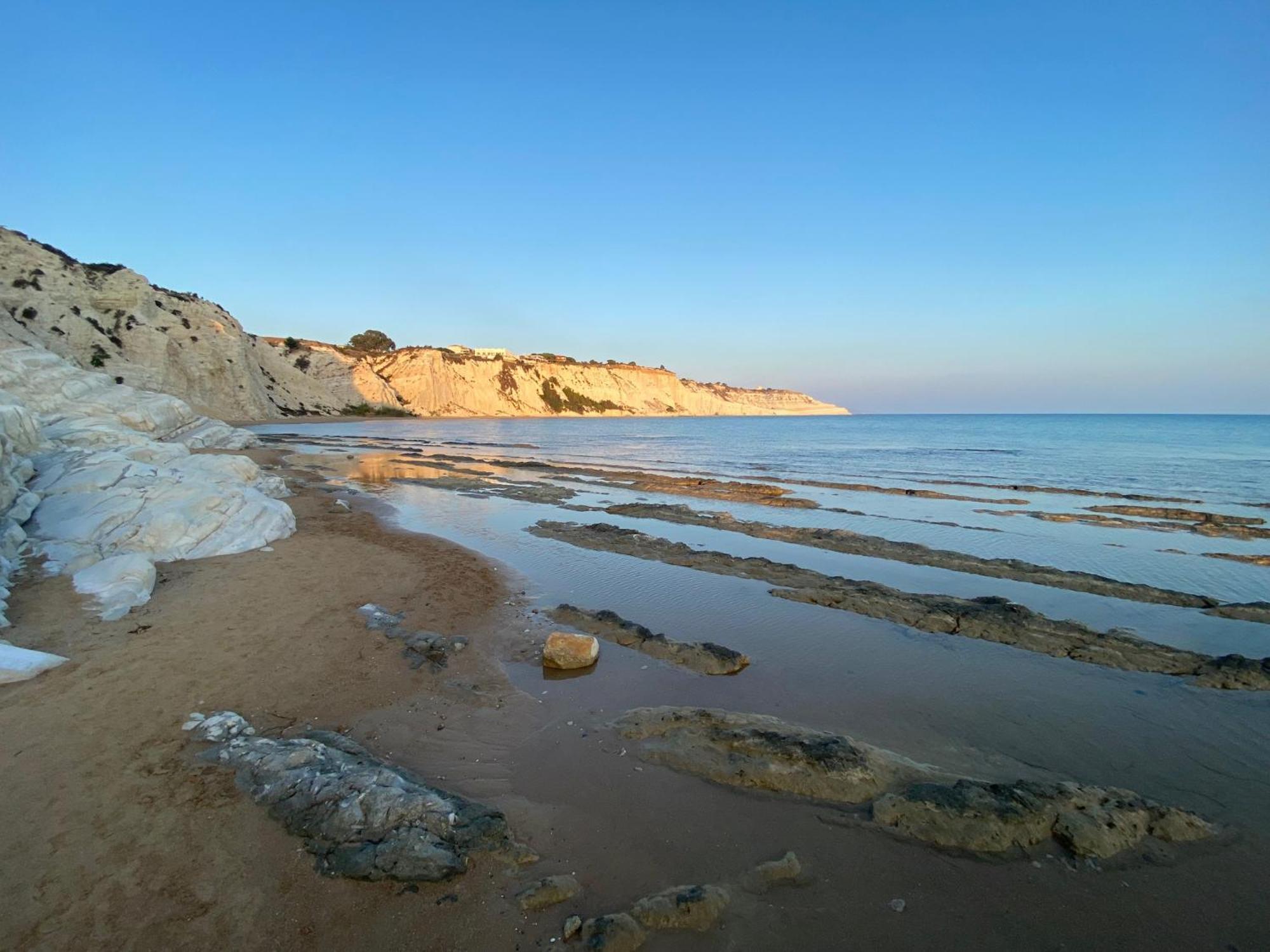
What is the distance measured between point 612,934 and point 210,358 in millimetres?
62081

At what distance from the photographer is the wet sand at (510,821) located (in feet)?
11.3

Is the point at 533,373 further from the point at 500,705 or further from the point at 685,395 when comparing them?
the point at 500,705

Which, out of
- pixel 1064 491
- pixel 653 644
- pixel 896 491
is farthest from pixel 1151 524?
pixel 653 644

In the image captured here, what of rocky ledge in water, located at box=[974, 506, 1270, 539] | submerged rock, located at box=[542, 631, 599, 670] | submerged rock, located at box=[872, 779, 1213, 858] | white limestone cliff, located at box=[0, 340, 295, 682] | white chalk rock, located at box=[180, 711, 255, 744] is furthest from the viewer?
rocky ledge in water, located at box=[974, 506, 1270, 539]

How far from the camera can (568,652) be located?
23.6 feet

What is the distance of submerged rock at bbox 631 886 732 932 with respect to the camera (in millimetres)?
3486

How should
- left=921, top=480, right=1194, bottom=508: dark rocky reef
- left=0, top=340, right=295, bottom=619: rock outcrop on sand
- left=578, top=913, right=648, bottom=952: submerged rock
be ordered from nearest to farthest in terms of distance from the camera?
left=578, top=913, right=648, bottom=952: submerged rock, left=0, top=340, right=295, bottom=619: rock outcrop on sand, left=921, top=480, right=1194, bottom=508: dark rocky reef

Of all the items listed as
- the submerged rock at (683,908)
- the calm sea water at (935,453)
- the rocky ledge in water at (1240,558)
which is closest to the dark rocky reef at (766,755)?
the submerged rock at (683,908)

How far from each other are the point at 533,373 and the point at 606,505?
337 feet

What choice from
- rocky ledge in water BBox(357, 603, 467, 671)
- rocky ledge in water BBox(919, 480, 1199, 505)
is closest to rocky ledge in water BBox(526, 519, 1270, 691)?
rocky ledge in water BBox(357, 603, 467, 671)

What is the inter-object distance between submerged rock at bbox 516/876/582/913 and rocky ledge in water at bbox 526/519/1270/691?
6701mm

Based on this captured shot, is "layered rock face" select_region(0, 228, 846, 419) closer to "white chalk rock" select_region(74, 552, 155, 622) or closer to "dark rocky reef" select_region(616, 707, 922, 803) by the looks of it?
"white chalk rock" select_region(74, 552, 155, 622)

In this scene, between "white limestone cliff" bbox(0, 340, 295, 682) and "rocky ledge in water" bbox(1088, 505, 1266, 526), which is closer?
Result: "white limestone cliff" bbox(0, 340, 295, 682)

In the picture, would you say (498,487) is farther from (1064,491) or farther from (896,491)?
(1064,491)
